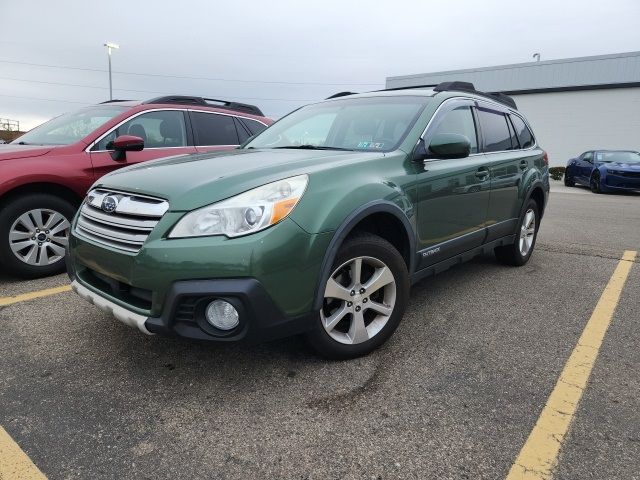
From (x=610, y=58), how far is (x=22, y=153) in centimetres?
2973

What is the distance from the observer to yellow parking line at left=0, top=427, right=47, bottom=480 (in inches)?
70.6

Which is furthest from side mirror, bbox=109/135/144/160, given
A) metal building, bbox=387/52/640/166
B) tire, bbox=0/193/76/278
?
metal building, bbox=387/52/640/166

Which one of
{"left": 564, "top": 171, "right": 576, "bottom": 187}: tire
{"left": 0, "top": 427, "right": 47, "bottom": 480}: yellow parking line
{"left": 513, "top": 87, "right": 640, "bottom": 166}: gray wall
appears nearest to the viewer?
{"left": 0, "top": 427, "right": 47, "bottom": 480}: yellow parking line

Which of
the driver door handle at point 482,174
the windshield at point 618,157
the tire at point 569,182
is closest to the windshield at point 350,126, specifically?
the driver door handle at point 482,174

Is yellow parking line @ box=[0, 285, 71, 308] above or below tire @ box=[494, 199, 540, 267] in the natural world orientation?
below

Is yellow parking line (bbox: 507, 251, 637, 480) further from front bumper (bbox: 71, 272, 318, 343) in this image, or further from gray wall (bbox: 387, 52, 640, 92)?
gray wall (bbox: 387, 52, 640, 92)

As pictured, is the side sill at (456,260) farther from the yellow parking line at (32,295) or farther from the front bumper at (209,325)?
the yellow parking line at (32,295)

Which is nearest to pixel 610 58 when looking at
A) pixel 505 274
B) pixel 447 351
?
pixel 505 274

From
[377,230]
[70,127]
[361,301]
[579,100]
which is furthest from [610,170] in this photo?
[70,127]

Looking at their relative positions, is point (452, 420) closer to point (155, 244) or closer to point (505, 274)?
point (155, 244)

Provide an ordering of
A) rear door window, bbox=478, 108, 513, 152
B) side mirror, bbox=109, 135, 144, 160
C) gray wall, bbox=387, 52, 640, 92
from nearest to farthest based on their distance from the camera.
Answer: rear door window, bbox=478, 108, 513, 152
side mirror, bbox=109, 135, 144, 160
gray wall, bbox=387, 52, 640, 92

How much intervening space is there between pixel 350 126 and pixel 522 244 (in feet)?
8.08

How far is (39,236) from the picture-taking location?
4.05 m

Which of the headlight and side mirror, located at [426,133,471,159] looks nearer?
the headlight
